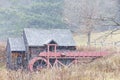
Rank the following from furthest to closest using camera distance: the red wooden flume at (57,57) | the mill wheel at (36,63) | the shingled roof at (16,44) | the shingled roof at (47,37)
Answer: the shingled roof at (16,44)
the shingled roof at (47,37)
the red wooden flume at (57,57)
the mill wheel at (36,63)

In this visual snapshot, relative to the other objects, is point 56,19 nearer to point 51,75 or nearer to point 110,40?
point 110,40

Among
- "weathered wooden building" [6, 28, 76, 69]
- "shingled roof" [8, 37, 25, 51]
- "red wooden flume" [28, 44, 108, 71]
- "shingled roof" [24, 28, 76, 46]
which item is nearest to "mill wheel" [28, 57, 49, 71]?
"red wooden flume" [28, 44, 108, 71]

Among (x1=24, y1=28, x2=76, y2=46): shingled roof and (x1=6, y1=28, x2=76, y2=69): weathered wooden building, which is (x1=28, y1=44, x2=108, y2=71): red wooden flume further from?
(x1=24, y1=28, x2=76, y2=46): shingled roof

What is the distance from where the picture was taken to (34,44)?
32906mm

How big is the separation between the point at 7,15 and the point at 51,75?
132 feet

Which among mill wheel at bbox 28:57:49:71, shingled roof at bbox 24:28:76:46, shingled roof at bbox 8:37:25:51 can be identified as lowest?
mill wheel at bbox 28:57:49:71

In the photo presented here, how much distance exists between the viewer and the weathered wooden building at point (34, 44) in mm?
33188

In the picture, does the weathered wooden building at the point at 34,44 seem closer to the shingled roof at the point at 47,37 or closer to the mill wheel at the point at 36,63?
the shingled roof at the point at 47,37

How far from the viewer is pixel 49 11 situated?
5012cm

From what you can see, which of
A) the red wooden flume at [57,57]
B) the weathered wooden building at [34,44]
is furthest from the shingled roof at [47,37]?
the red wooden flume at [57,57]

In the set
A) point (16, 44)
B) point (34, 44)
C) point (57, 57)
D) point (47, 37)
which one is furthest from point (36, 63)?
point (16, 44)

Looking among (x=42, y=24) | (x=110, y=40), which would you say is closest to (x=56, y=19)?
Answer: (x=42, y=24)

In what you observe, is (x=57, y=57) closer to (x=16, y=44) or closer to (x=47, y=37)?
(x=47, y=37)

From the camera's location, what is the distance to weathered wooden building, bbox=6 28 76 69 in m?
33.2
